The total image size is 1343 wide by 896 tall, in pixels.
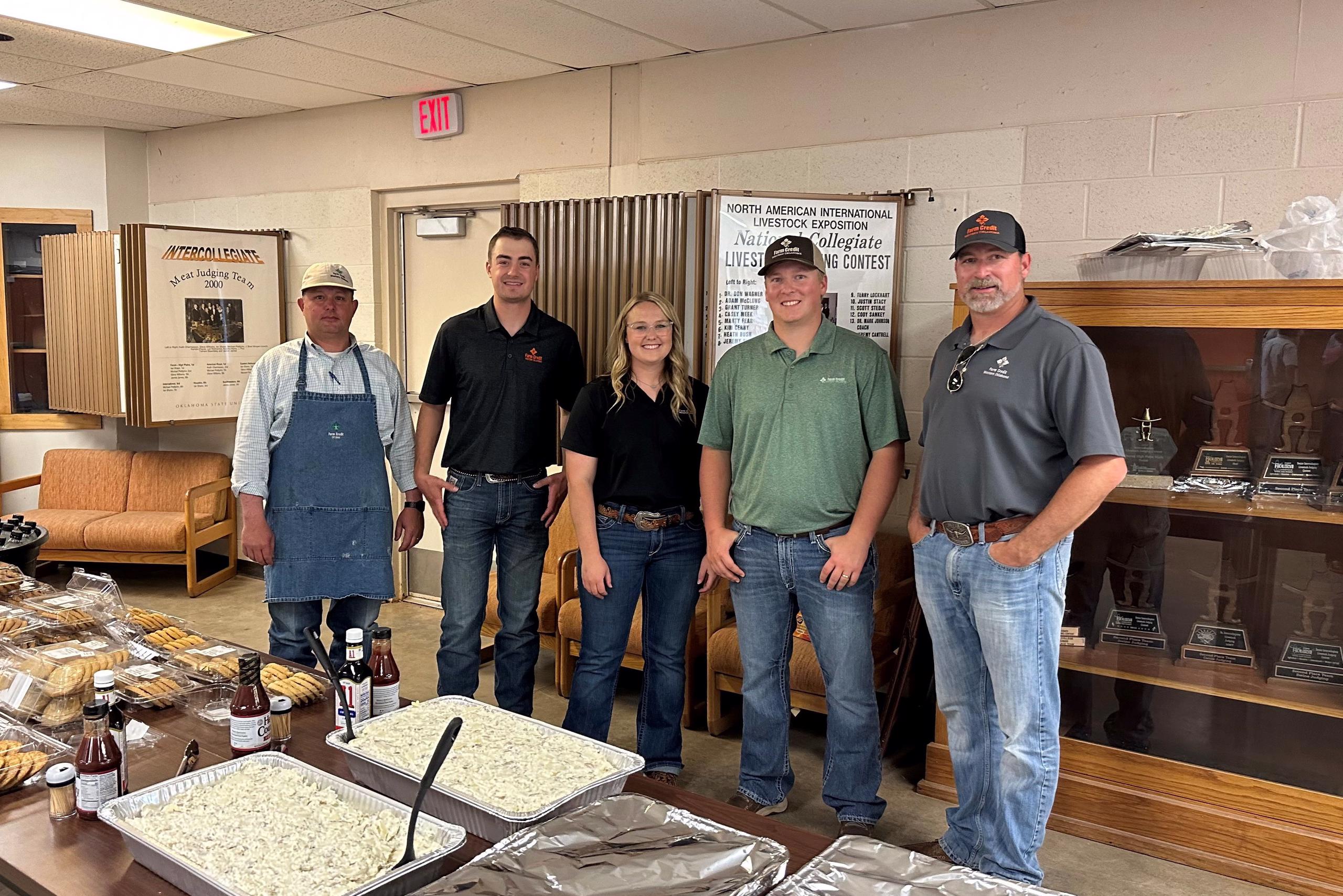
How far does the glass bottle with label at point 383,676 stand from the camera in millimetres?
2064

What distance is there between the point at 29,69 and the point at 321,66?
1.46 meters

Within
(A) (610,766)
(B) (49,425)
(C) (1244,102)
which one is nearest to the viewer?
(A) (610,766)

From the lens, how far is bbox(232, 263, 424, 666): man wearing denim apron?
3191 mm

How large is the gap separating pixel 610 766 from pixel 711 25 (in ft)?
9.84

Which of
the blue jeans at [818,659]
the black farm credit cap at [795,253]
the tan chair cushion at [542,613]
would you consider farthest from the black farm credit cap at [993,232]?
the tan chair cushion at [542,613]

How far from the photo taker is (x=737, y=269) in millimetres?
3736

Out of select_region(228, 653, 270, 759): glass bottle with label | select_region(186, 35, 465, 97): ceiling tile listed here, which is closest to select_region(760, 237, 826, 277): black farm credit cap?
select_region(228, 653, 270, 759): glass bottle with label


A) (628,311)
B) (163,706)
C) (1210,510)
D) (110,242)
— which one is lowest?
(163,706)

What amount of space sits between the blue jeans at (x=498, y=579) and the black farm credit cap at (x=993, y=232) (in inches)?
62.1

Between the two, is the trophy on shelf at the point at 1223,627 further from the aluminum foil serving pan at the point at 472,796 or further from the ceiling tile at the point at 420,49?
the ceiling tile at the point at 420,49

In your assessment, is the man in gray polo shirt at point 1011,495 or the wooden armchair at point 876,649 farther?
the wooden armchair at point 876,649

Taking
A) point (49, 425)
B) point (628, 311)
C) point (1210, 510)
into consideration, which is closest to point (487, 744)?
point (628, 311)

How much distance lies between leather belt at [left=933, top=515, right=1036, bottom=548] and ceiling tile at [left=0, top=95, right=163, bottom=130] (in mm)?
5697

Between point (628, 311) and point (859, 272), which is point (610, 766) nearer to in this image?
point (628, 311)
